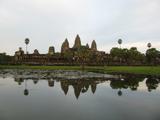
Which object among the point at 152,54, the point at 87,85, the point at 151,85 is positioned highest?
the point at 152,54

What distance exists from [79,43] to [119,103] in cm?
15852

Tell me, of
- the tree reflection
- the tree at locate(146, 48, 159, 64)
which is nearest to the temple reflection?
the tree reflection

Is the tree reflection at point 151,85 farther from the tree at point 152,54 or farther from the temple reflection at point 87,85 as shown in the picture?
the tree at point 152,54

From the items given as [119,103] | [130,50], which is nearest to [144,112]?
[119,103]

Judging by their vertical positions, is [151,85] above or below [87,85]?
below

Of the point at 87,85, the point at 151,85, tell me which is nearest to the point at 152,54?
the point at 151,85

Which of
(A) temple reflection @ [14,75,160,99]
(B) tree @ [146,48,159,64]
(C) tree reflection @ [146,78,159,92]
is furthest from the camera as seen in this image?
(B) tree @ [146,48,159,64]

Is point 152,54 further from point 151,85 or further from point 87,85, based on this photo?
point 87,85

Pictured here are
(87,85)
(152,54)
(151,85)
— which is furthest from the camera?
(152,54)

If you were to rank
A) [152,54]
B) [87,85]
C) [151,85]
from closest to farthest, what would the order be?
[87,85] < [151,85] < [152,54]

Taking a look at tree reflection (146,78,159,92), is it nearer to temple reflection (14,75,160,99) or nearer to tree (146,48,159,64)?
temple reflection (14,75,160,99)

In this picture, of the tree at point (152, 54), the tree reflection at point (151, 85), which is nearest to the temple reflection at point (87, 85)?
the tree reflection at point (151, 85)

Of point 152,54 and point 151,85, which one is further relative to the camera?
point 152,54

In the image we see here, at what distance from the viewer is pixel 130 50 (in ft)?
444
